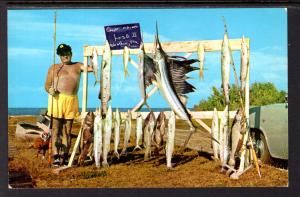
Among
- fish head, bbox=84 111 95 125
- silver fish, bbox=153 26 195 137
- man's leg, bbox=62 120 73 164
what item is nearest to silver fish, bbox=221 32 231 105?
silver fish, bbox=153 26 195 137

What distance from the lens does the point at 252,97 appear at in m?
8.78

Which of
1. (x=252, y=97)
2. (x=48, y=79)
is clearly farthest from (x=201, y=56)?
(x=48, y=79)

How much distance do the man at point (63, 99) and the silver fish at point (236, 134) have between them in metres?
1.93

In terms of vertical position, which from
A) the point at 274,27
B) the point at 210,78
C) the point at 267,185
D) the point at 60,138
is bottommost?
the point at 267,185

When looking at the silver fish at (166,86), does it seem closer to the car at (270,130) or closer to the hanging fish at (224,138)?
the hanging fish at (224,138)

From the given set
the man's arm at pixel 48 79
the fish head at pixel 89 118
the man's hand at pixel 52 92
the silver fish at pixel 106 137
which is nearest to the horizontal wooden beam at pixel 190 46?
the man's arm at pixel 48 79

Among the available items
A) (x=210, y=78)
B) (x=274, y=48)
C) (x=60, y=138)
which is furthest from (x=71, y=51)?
(x=274, y=48)

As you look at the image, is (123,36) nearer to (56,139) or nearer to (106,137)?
(106,137)

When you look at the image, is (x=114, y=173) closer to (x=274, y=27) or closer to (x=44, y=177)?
(x=44, y=177)

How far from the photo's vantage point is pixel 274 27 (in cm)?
856

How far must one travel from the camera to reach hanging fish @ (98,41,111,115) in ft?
28.5

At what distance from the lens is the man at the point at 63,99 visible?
28.6 ft

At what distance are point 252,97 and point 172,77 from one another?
101 centimetres
